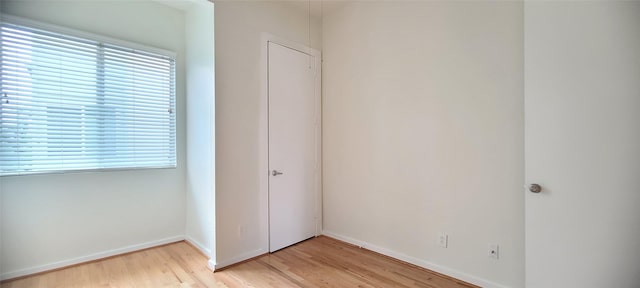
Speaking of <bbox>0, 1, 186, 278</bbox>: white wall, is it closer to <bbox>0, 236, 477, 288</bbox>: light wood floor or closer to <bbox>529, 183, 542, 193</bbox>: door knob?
<bbox>0, 236, 477, 288</bbox>: light wood floor

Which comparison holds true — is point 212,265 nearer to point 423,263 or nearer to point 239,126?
point 239,126

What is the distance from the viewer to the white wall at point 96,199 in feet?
7.75

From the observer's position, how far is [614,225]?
1.60 m

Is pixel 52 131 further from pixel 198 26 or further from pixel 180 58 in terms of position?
pixel 198 26

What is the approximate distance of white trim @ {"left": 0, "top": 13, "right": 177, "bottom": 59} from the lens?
229 centimetres

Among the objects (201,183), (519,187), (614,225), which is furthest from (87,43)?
(614,225)

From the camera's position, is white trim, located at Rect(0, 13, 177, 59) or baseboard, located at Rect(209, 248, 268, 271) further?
baseboard, located at Rect(209, 248, 268, 271)

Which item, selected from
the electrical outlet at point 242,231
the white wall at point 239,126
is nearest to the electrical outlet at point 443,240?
the white wall at point 239,126

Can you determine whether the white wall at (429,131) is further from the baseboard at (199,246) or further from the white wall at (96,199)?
the white wall at (96,199)

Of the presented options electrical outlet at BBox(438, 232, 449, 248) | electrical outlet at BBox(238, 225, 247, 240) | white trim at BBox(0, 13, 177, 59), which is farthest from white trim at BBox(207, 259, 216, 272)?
white trim at BBox(0, 13, 177, 59)

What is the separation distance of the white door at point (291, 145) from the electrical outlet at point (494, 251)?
1.91 metres

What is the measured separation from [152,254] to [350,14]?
136 inches

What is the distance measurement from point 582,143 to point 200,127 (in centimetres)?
319

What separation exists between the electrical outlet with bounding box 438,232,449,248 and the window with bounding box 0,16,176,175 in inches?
118
